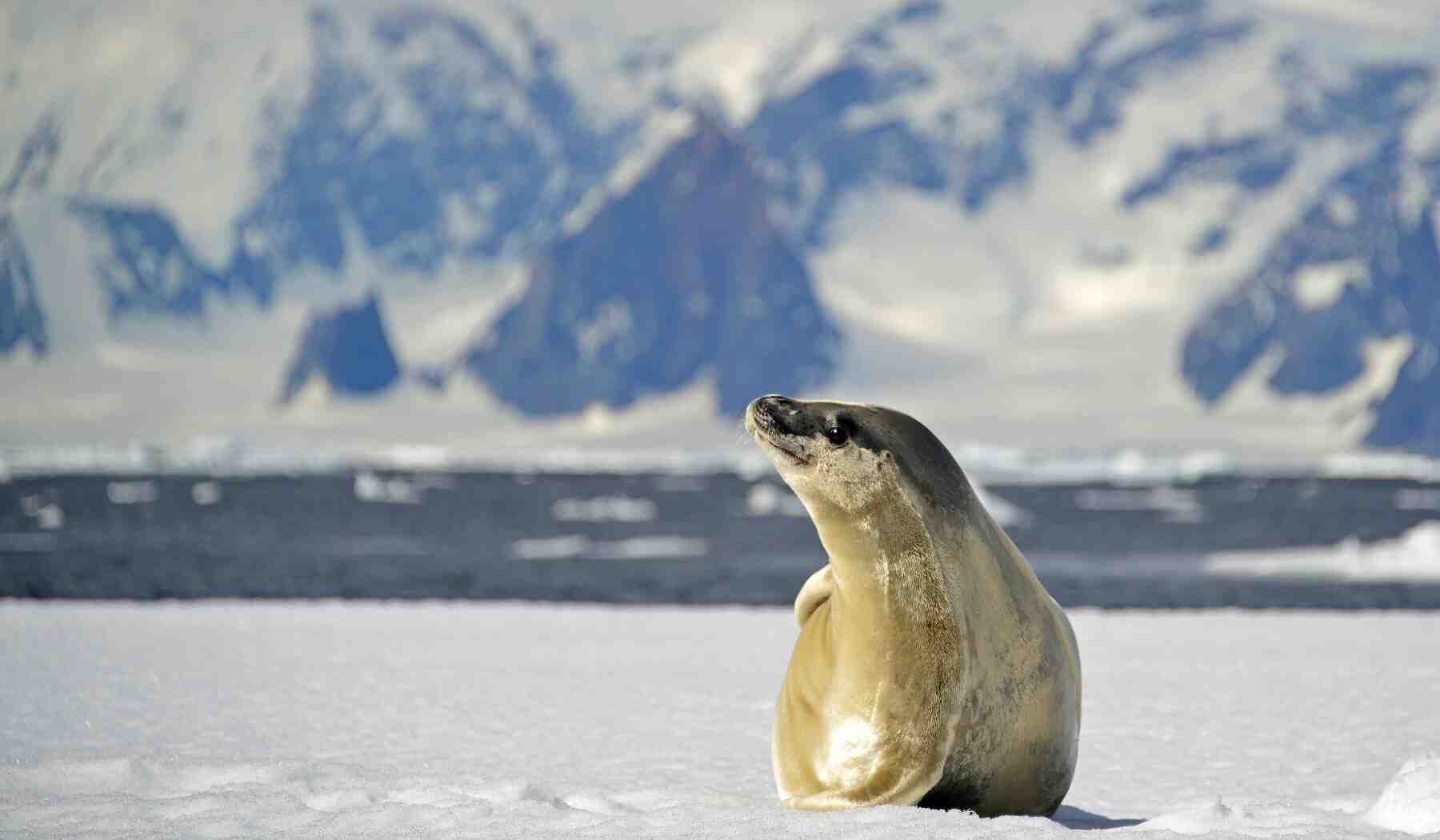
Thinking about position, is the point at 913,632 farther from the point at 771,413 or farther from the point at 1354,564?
the point at 1354,564

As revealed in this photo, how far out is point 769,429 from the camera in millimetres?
7301

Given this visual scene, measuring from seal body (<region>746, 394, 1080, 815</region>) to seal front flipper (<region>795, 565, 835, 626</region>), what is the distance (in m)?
0.35

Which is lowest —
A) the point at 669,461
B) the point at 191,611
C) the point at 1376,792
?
the point at 669,461

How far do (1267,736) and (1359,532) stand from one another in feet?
170

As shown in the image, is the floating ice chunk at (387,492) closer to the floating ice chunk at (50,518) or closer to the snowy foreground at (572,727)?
the floating ice chunk at (50,518)

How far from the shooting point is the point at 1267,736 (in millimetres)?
11227

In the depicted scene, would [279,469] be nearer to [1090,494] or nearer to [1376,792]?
[1090,494]

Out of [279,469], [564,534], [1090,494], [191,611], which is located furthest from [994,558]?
[279,469]

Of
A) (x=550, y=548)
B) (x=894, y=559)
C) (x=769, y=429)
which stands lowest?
(x=550, y=548)

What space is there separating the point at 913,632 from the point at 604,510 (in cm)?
6861

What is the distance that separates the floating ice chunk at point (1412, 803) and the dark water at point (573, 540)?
2210 centimetres

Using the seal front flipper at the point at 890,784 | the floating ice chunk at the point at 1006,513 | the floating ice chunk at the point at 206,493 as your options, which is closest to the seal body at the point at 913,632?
the seal front flipper at the point at 890,784

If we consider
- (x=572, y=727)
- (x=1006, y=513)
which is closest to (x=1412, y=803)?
(x=572, y=727)

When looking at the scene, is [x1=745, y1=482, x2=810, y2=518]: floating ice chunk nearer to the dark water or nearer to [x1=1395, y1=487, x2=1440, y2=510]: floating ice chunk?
the dark water
